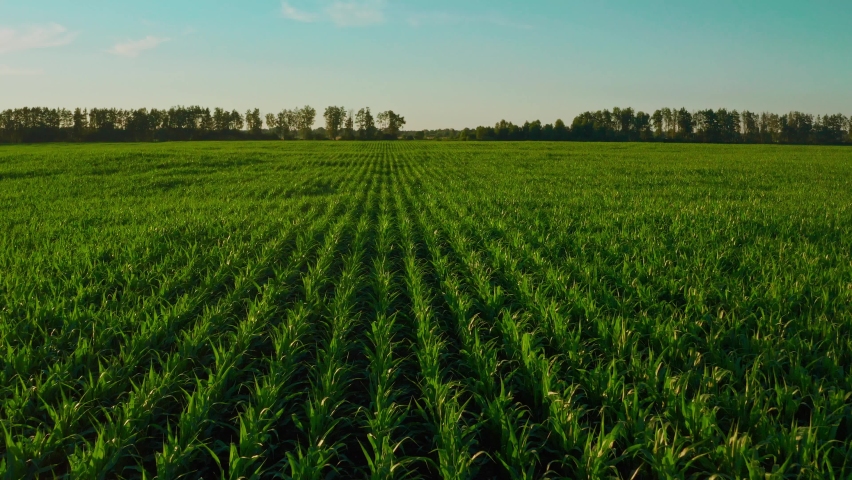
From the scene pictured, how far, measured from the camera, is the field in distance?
3.27 metres

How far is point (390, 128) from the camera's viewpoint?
130 metres

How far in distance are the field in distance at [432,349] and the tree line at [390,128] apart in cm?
9850

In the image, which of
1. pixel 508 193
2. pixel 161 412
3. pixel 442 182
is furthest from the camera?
pixel 442 182

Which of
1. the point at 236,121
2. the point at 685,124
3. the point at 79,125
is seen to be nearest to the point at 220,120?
the point at 236,121

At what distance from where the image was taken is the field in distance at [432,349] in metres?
3.27

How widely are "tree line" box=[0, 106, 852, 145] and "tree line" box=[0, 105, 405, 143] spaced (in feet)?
0.46

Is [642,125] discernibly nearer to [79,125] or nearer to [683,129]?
[683,129]

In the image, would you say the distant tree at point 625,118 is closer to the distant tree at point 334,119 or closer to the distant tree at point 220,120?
the distant tree at point 334,119

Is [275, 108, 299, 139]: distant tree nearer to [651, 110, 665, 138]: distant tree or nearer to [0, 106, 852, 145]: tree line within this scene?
[0, 106, 852, 145]: tree line

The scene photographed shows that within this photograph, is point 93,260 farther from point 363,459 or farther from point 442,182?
point 442,182

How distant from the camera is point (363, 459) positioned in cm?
365

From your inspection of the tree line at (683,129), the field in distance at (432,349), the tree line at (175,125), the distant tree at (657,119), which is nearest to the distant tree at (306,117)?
the tree line at (175,125)

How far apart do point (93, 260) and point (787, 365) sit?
9.06m

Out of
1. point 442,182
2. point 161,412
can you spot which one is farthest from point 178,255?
point 442,182
